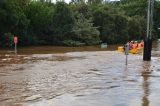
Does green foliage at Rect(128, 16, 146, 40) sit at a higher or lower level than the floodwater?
higher

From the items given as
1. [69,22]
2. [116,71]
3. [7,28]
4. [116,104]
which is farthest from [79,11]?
[116,104]

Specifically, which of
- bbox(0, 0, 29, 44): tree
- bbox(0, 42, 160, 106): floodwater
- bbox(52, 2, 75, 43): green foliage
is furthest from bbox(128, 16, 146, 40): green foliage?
bbox(0, 42, 160, 106): floodwater

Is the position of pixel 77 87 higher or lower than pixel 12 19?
lower

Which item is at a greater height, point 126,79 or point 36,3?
point 36,3

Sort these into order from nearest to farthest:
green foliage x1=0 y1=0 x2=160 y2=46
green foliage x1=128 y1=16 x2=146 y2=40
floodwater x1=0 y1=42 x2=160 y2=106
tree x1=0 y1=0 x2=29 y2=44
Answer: floodwater x1=0 y1=42 x2=160 y2=106 < tree x1=0 y1=0 x2=29 y2=44 < green foliage x1=0 y1=0 x2=160 y2=46 < green foliage x1=128 y1=16 x2=146 y2=40

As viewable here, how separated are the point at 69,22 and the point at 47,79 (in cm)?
4432

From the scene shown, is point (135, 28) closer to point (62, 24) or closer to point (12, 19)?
point (62, 24)

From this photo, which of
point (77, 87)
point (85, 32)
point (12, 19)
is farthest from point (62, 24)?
point (77, 87)

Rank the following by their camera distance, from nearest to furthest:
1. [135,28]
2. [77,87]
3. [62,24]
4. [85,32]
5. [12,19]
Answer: [77,87]
[12,19]
[62,24]
[85,32]
[135,28]

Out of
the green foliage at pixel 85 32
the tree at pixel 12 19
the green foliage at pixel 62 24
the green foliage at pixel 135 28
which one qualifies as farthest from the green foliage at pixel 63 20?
the green foliage at pixel 135 28

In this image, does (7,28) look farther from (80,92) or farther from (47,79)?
(80,92)

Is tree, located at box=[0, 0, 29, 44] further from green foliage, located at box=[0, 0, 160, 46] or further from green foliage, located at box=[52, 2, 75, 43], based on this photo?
green foliage, located at box=[52, 2, 75, 43]

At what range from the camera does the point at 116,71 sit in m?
24.3

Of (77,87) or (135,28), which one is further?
(135,28)
